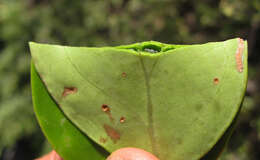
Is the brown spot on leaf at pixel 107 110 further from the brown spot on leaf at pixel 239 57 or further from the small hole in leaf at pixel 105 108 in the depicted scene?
the brown spot on leaf at pixel 239 57

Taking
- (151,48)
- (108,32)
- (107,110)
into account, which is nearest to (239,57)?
(151,48)

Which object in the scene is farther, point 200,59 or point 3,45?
point 3,45

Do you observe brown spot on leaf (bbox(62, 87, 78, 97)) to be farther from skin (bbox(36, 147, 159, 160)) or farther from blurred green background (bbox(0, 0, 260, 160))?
blurred green background (bbox(0, 0, 260, 160))

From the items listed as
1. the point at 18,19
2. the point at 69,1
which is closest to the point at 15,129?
the point at 18,19

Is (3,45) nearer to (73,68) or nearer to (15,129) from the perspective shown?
(15,129)

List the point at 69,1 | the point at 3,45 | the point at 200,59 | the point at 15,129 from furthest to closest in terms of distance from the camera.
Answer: the point at 3,45
the point at 69,1
the point at 15,129
the point at 200,59

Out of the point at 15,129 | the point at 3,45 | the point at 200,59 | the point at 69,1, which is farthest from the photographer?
the point at 3,45
